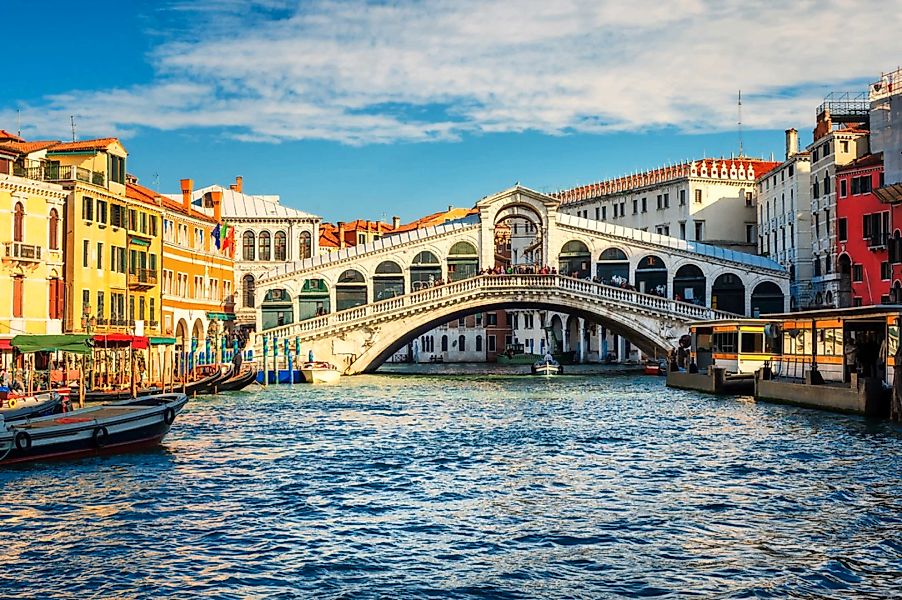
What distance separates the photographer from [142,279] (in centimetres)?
3922

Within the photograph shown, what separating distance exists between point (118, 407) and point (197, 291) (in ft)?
79.8

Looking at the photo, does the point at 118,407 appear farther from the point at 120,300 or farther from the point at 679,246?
the point at 679,246

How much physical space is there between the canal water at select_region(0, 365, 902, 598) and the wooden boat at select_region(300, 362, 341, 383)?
16723mm

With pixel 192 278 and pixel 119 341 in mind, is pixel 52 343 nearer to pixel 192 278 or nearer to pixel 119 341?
pixel 119 341

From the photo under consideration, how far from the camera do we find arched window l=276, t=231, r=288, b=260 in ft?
194

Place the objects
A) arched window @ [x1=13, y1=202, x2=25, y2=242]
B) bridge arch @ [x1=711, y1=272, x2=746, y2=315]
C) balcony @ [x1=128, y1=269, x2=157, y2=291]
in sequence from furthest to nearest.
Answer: bridge arch @ [x1=711, y1=272, x2=746, y2=315] < balcony @ [x1=128, y1=269, x2=157, y2=291] < arched window @ [x1=13, y1=202, x2=25, y2=242]

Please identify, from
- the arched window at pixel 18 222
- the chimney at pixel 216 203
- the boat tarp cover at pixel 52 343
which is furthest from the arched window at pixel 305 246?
the boat tarp cover at pixel 52 343

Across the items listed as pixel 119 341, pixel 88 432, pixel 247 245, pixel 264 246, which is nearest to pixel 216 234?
pixel 247 245

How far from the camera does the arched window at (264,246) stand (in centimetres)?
5909

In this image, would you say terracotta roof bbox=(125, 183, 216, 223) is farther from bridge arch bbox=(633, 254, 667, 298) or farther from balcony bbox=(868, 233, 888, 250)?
balcony bbox=(868, 233, 888, 250)

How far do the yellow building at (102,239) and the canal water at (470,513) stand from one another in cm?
1007

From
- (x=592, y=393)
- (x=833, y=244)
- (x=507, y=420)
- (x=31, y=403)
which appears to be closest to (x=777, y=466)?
(x=507, y=420)

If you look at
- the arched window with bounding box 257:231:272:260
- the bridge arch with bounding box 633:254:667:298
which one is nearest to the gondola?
the bridge arch with bounding box 633:254:667:298

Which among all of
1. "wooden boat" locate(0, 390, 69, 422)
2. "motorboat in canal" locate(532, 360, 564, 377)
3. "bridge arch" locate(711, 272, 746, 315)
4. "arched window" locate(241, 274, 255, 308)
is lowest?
"wooden boat" locate(0, 390, 69, 422)
